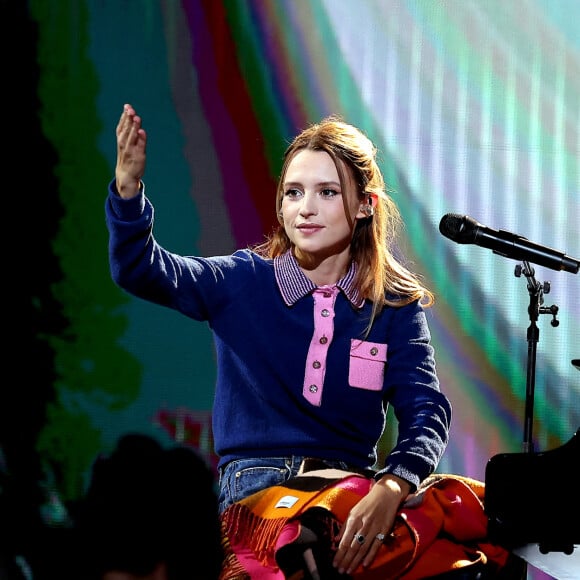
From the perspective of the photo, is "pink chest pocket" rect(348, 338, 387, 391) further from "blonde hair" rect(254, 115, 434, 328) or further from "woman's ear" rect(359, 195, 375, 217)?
"woman's ear" rect(359, 195, 375, 217)

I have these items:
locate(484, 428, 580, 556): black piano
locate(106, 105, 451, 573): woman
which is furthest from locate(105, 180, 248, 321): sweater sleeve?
locate(484, 428, 580, 556): black piano

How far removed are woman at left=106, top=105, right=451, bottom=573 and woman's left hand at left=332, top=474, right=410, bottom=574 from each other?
0.09m

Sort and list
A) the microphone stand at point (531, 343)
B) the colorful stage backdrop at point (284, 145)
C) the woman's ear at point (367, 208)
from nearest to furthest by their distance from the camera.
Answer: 1. the woman's ear at point (367, 208)
2. the microphone stand at point (531, 343)
3. the colorful stage backdrop at point (284, 145)

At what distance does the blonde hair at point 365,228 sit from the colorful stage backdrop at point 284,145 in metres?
1.07

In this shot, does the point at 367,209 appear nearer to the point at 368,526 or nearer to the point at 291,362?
the point at 291,362

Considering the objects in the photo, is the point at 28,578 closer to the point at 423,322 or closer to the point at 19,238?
the point at 19,238

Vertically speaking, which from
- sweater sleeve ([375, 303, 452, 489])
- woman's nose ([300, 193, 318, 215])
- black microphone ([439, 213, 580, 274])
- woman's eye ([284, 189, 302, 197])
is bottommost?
sweater sleeve ([375, 303, 452, 489])

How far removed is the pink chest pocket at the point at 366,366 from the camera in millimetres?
1779

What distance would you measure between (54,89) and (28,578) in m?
1.58

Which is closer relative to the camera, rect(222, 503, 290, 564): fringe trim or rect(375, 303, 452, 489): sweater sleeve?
rect(222, 503, 290, 564): fringe trim

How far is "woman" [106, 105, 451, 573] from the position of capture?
1.69m

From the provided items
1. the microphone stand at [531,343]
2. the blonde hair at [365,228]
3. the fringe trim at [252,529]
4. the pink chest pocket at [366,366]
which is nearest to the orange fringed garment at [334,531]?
the fringe trim at [252,529]

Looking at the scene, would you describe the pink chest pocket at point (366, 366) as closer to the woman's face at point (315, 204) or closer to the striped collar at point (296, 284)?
the striped collar at point (296, 284)

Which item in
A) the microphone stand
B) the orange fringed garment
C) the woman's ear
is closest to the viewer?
the orange fringed garment
